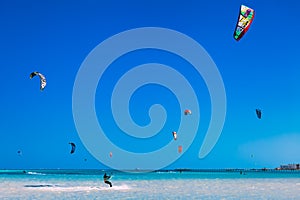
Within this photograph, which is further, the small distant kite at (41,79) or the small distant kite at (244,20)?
the small distant kite at (41,79)

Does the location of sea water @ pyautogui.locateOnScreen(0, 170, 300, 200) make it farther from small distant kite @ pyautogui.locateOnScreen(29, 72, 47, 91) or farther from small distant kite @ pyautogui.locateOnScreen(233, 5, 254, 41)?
small distant kite @ pyautogui.locateOnScreen(233, 5, 254, 41)

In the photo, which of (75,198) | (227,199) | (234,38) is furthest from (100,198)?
(234,38)

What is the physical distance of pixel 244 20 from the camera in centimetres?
1620

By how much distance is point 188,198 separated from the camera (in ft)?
75.7

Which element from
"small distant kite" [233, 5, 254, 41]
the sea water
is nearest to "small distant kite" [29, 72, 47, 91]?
the sea water

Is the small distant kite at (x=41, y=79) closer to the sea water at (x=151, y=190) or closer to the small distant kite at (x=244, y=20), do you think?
the sea water at (x=151, y=190)

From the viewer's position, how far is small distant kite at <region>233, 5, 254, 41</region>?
16.1m

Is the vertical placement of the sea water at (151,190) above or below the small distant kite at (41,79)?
below

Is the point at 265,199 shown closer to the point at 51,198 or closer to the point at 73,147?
the point at 51,198

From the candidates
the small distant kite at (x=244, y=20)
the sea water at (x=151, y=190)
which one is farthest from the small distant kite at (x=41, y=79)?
the small distant kite at (x=244, y=20)

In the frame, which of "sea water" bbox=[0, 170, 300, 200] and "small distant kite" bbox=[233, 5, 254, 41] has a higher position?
"small distant kite" bbox=[233, 5, 254, 41]

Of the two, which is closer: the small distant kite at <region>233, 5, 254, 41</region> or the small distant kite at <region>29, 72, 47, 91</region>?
the small distant kite at <region>233, 5, 254, 41</region>

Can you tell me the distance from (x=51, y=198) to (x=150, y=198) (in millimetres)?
5051

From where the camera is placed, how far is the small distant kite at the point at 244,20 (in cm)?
1608
